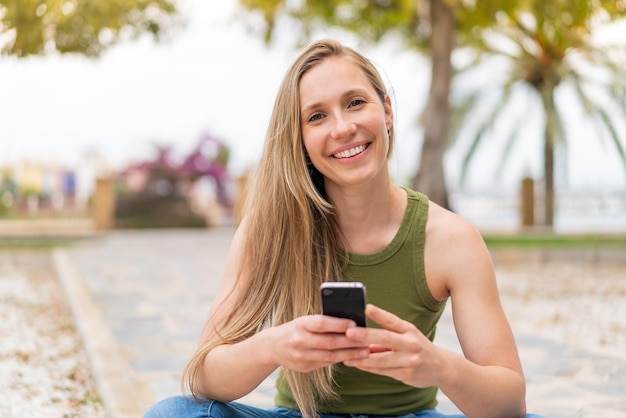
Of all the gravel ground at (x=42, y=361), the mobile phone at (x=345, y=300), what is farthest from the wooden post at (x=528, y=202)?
the mobile phone at (x=345, y=300)

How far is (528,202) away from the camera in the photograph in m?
19.7

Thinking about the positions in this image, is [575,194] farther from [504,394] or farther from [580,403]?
[504,394]

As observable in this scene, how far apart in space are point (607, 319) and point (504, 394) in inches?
185

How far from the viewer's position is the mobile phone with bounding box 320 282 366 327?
1.66 meters

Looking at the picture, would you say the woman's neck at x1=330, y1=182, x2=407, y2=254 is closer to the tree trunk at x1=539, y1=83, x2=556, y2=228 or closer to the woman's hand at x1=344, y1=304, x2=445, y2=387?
the woman's hand at x1=344, y1=304, x2=445, y2=387

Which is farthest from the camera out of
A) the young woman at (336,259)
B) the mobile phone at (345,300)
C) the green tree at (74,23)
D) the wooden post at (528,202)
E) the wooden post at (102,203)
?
the wooden post at (528,202)

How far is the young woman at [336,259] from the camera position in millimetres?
2049

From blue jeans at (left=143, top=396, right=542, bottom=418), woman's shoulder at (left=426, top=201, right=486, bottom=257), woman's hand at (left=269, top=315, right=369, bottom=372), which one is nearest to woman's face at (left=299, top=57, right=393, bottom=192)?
woman's shoulder at (left=426, top=201, right=486, bottom=257)

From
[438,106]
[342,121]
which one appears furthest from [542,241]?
[342,121]

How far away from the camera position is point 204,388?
213 cm

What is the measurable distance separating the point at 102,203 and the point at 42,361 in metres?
14.5

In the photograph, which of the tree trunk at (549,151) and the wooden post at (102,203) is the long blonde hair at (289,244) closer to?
the wooden post at (102,203)

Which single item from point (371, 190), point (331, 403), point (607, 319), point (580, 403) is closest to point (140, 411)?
point (331, 403)

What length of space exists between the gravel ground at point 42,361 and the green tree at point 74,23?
8.59 ft
